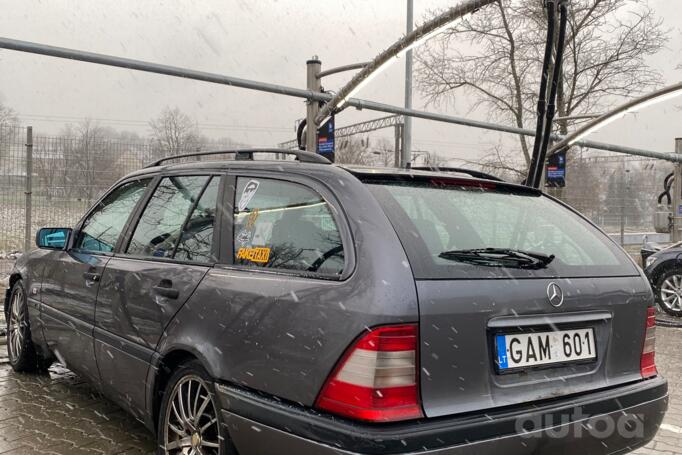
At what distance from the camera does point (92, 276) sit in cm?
368

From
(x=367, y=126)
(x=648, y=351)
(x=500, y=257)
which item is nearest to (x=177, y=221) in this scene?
(x=500, y=257)

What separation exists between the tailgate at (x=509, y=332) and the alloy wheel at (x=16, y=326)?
3.99 m

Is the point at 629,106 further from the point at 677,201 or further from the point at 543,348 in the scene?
the point at 543,348

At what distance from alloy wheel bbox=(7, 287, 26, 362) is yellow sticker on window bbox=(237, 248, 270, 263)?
3.10 meters

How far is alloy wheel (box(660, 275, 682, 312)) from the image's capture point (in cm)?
939

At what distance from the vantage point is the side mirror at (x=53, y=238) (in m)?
4.34

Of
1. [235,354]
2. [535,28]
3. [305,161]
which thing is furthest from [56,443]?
[535,28]

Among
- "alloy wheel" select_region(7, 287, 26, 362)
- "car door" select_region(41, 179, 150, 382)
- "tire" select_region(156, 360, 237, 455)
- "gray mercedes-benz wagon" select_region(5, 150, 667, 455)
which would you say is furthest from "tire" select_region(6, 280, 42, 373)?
"tire" select_region(156, 360, 237, 455)

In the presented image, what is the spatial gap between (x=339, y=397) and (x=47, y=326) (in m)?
3.08

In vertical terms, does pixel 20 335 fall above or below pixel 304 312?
below

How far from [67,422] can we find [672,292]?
29.0ft

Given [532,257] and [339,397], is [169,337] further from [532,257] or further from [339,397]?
[532,257]

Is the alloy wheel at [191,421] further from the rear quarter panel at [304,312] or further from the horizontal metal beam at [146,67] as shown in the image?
the horizontal metal beam at [146,67]

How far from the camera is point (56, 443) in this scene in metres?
3.59
